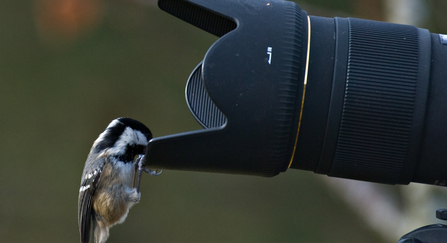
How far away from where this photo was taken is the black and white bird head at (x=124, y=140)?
98 centimetres

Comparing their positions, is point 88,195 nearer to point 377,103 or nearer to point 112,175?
point 112,175

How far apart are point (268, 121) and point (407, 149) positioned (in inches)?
8.9

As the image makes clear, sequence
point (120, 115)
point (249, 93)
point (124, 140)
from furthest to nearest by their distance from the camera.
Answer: point (120, 115)
point (124, 140)
point (249, 93)

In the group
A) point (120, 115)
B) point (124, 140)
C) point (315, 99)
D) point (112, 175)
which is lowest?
point (120, 115)

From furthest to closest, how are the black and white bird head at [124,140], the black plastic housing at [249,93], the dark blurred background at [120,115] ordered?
the dark blurred background at [120,115] < the black and white bird head at [124,140] < the black plastic housing at [249,93]

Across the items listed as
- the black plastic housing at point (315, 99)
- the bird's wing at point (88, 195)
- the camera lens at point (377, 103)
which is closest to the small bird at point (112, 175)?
the bird's wing at point (88, 195)

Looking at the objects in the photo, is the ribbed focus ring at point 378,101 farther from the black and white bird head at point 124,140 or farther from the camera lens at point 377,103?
the black and white bird head at point 124,140

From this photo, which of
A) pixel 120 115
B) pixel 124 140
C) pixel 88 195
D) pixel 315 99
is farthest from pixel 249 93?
pixel 120 115

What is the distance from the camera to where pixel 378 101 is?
0.62m

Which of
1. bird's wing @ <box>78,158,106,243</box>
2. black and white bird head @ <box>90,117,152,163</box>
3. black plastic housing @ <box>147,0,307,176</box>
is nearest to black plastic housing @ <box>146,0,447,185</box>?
black plastic housing @ <box>147,0,307,176</box>

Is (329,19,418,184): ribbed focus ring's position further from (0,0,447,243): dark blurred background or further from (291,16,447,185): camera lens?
(0,0,447,243): dark blurred background

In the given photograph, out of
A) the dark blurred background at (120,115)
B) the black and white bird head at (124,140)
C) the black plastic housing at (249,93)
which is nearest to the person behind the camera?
the black plastic housing at (249,93)

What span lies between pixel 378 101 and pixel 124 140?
64 cm

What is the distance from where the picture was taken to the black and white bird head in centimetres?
98
